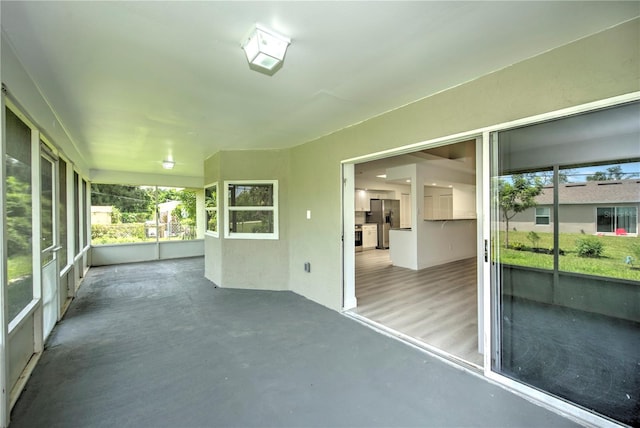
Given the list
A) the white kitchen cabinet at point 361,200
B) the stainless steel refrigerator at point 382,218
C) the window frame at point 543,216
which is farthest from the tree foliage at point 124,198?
the window frame at point 543,216

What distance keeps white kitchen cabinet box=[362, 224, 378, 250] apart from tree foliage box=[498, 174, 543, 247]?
742 centimetres

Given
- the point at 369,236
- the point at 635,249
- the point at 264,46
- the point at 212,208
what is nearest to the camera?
the point at 264,46

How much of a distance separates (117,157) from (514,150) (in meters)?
6.68

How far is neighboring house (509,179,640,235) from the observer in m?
2.13

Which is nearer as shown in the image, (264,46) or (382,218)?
(264,46)

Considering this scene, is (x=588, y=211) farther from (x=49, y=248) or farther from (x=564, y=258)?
(x=49, y=248)

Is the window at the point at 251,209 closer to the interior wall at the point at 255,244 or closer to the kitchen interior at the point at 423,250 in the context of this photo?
the interior wall at the point at 255,244

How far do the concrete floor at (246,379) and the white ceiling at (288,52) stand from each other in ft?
8.08

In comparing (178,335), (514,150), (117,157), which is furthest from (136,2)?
(117,157)

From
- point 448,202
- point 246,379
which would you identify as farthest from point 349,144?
point 448,202

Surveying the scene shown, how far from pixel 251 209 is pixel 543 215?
4.06m

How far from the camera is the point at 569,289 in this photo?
2328mm


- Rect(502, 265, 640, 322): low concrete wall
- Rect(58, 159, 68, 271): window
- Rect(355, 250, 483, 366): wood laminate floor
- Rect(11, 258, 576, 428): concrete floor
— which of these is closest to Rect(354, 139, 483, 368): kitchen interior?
Rect(355, 250, 483, 366): wood laminate floor

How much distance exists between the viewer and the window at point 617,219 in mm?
2127
